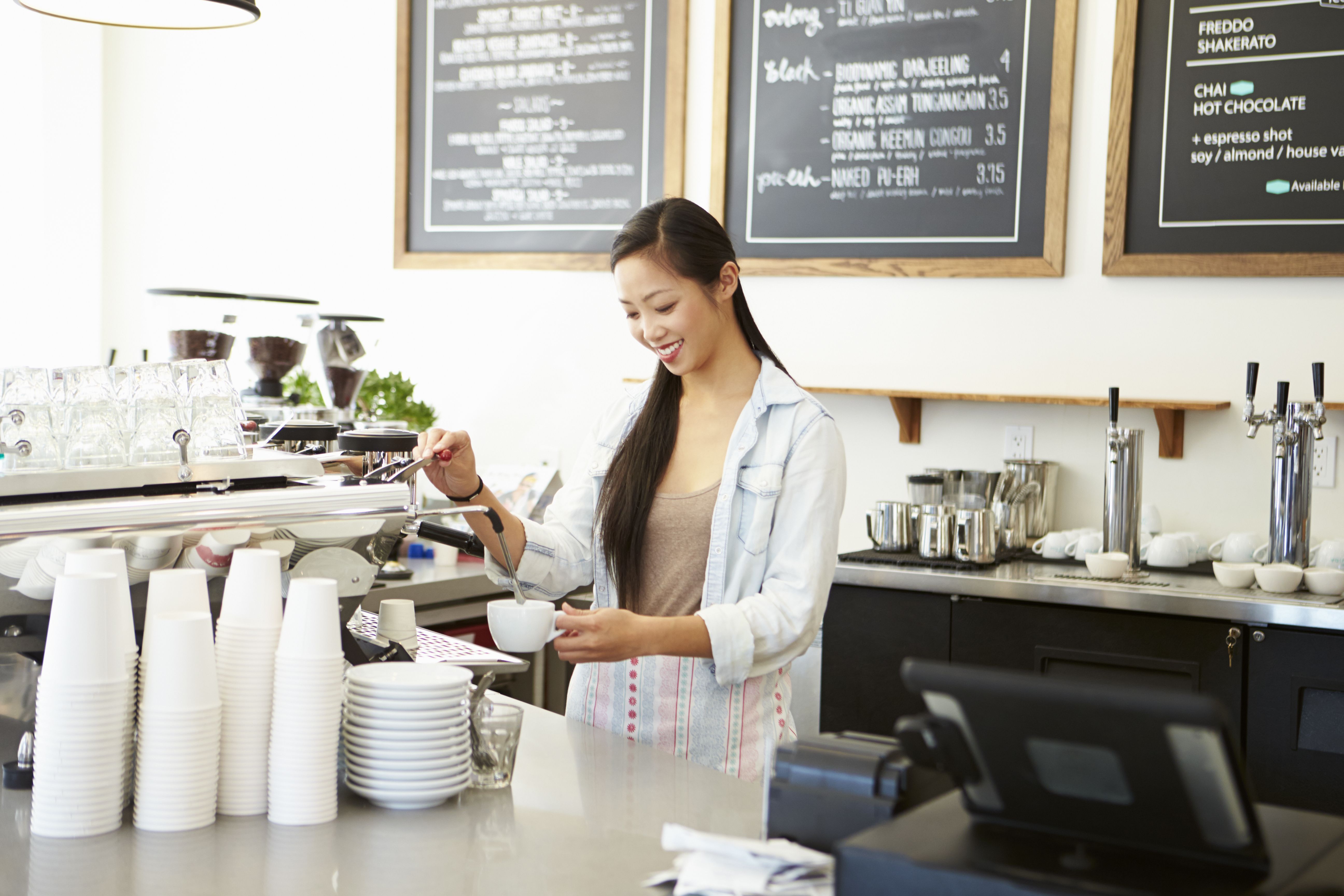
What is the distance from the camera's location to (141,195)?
4.61 m

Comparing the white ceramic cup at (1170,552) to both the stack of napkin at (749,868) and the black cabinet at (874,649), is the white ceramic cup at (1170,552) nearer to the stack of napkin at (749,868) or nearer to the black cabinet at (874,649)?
the black cabinet at (874,649)

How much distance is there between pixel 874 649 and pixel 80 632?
1970 mm

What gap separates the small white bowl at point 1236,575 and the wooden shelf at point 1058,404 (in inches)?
16.8

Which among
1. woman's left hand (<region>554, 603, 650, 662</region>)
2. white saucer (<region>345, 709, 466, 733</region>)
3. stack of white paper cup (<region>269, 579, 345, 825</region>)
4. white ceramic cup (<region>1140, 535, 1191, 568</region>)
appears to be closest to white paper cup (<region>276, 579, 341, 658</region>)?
stack of white paper cup (<region>269, 579, 345, 825</region>)

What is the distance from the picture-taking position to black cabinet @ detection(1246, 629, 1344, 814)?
98.2 inches

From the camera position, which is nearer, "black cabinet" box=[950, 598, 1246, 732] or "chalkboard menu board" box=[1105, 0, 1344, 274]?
"black cabinet" box=[950, 598, 1246, 732]

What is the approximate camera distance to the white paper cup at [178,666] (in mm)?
1364

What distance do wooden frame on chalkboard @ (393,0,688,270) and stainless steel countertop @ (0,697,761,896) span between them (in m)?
2.40

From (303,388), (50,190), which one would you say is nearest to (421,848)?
(303,388)

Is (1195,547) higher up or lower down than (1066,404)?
lower down

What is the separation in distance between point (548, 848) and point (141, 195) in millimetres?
3916

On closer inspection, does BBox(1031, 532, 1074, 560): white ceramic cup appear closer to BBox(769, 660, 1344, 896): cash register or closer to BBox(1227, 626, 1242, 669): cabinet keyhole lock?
BBox(1227, 626, 1242, 669): cabinet keyhole lock

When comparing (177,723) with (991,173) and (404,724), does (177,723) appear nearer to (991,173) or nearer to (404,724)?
(404,724)

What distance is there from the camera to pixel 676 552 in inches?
79.7
